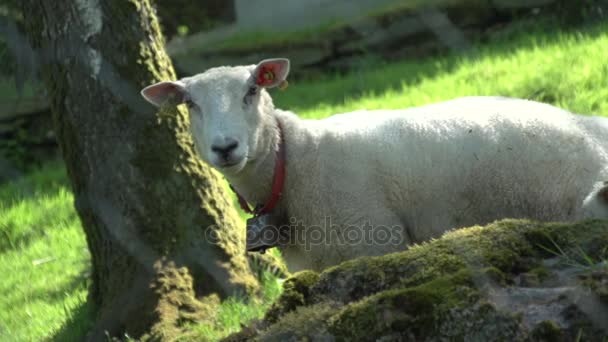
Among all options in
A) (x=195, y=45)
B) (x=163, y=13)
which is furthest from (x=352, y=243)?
(x=163, y=13)

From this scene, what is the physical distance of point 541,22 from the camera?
1029 centimetres

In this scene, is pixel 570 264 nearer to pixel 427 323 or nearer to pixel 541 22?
pixel 427 323

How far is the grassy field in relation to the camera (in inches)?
248

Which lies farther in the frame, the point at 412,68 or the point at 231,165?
the point at 412,68

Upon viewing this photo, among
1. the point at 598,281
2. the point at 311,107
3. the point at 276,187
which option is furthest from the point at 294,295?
the point at 311,107

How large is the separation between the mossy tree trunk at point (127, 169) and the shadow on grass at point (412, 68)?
4.06 metres

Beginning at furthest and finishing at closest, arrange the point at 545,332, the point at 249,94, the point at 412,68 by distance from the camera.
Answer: the point at 412,68
the point at 249,94
the point at 545,332

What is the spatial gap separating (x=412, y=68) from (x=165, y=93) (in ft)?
18.5

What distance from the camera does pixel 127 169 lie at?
18.1 ft

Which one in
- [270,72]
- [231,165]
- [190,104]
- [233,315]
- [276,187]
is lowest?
[233,315]

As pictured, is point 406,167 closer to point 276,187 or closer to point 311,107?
point 276,187

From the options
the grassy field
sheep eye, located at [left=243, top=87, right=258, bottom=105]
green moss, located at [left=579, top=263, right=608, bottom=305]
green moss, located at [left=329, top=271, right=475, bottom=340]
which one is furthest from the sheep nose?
green moss, located at [left=579, top=263, right=608, bottom=305]

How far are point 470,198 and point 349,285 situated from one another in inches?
67.5

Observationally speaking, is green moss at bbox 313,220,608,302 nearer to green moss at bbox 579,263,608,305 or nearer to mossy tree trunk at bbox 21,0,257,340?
green moss at bbox 579,263,608,305
